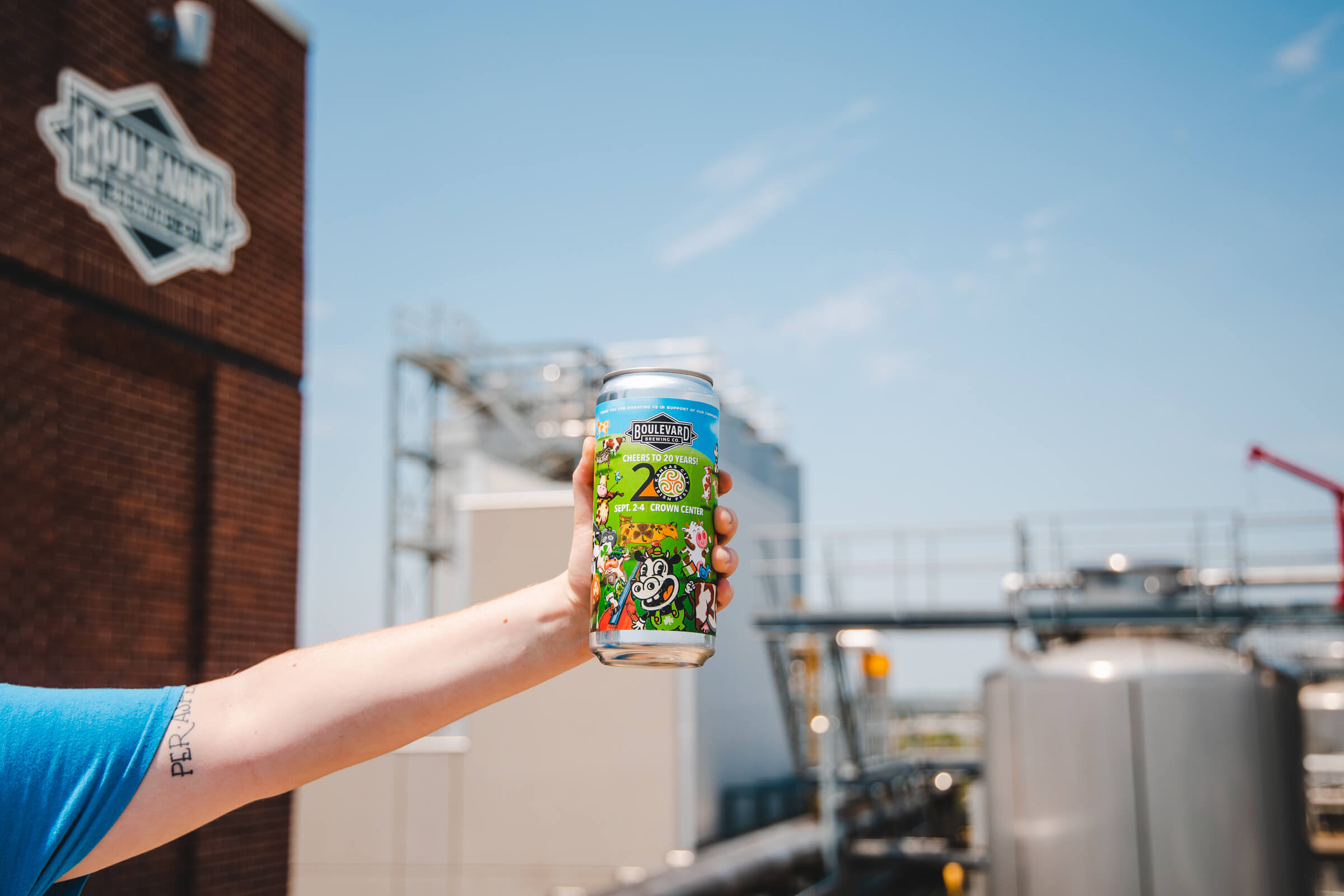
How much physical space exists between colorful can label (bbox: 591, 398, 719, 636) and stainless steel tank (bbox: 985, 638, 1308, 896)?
964 centimetres

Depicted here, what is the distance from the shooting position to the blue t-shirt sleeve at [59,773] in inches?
71.2

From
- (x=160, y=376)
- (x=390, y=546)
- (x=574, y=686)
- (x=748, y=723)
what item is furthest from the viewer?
(x=390, y=546)

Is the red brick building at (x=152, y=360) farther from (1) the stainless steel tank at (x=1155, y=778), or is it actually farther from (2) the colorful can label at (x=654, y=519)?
(1) the stainless steel tank at (x=1155, y=778)

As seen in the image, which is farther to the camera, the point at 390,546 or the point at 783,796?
the point at 390,546

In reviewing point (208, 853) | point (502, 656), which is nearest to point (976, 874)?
point (208, 853)

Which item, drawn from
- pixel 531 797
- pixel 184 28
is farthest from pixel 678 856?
pixel 184 28

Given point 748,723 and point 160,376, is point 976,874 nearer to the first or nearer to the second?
point 748,723

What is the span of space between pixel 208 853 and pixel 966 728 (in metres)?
27.6

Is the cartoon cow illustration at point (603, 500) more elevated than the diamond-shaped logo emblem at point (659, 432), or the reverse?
the diamond-shaped logo emblem at point (659, 432)

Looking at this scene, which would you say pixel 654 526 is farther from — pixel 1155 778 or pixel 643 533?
pixel 1155 778

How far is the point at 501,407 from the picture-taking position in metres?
22.1

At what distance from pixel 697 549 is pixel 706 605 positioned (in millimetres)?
102

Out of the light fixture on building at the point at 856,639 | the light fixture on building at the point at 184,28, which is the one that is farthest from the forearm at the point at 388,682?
the light fixture on building at the point at 856,639

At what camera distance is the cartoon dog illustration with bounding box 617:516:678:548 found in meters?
1.96
